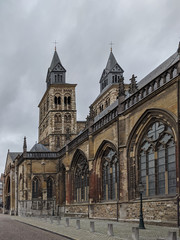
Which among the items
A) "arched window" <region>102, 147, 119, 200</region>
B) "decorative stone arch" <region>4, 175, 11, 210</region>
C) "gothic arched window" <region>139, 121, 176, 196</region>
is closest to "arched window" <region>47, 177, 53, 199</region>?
"arched window" <region>102, 147, 119, 200</region>

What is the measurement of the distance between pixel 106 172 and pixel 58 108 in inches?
2033

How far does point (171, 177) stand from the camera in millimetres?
23797

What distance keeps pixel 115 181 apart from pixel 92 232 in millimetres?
12845

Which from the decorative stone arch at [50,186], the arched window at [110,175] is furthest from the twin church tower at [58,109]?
the arched window at [110,175]

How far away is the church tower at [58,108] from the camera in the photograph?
83312 millimetres

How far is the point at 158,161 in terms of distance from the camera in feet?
83.2

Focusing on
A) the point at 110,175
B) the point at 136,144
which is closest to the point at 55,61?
the point at 110,175

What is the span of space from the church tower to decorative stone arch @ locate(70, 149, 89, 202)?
117ft

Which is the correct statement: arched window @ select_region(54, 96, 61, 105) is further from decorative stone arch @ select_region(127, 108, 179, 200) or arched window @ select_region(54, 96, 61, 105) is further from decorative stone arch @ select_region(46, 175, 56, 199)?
decorative stone arch @ select_region(127, 108, 179, 200)

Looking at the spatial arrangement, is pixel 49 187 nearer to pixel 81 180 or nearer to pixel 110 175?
pixel 81 180

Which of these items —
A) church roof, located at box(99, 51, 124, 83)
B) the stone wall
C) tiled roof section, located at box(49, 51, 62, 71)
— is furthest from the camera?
tiled roof section, located at box(49, 51, 62, 71)

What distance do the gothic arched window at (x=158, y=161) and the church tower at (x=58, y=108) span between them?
5453 centimetres

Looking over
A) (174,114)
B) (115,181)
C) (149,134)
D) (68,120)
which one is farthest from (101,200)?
(68,120)

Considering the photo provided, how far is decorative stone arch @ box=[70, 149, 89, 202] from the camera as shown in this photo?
4137 cm
